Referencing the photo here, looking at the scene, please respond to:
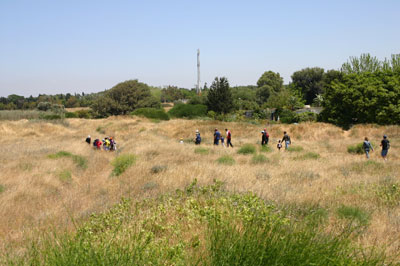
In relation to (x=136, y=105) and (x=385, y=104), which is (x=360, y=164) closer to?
(x=385, y=104)

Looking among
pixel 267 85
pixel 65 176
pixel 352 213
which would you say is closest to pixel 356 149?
pixel 352 213

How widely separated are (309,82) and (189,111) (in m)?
39.3

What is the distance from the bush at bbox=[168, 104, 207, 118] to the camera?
50.4 meters

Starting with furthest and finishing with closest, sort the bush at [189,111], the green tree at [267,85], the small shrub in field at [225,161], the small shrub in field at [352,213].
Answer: the green tree at [267,85]
the bush at [189,111]
the small shrub in field at [225,161]
the small shrub in field at [352,213]

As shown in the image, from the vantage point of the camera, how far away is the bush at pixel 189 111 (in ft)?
165

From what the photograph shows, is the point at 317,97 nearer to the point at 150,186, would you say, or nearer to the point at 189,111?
the point at 189,111

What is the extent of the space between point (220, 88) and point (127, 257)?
154 feet

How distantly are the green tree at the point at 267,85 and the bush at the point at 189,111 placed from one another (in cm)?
2996

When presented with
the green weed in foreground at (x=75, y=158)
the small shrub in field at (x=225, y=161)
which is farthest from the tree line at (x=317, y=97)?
the green weed in foreground at (x=75, y=158)

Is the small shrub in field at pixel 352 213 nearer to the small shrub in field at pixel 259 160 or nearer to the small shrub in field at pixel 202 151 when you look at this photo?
the small shrub in field at pixel 259 160

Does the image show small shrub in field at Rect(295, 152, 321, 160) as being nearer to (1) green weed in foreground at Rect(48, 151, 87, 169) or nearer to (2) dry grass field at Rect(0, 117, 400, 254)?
(2) dry grass field at Rect(0, 117, 400, 254)

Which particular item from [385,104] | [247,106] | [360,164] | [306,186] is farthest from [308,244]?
[247,106]

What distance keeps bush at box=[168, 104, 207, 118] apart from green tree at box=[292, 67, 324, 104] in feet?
111

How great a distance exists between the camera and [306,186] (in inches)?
322
